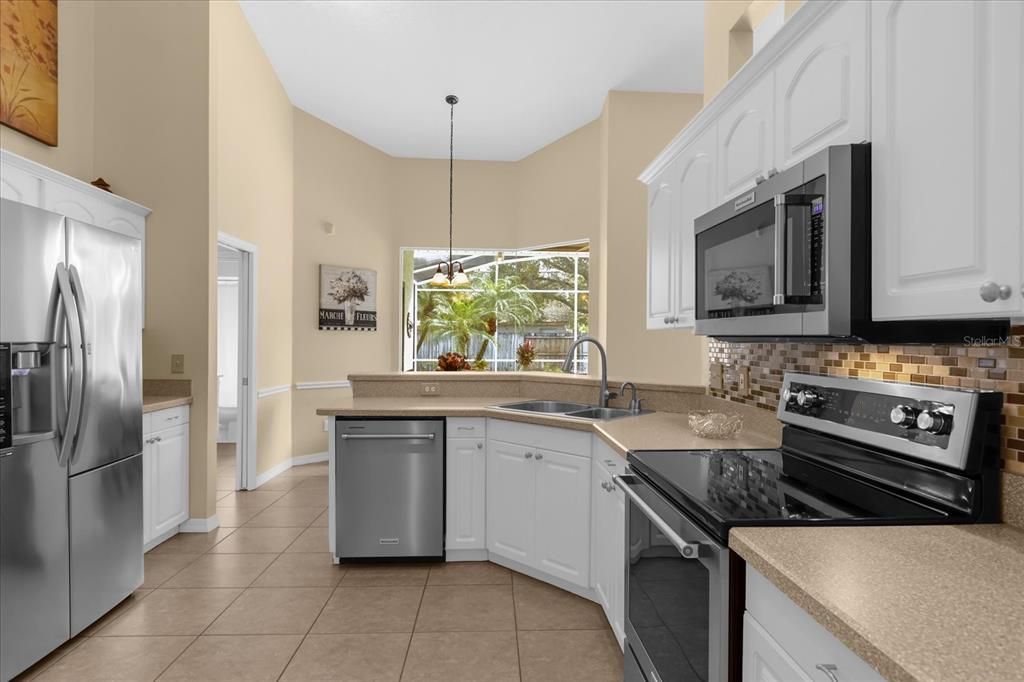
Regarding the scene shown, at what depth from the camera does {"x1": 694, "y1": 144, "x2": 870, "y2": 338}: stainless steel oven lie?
1274 millimetres

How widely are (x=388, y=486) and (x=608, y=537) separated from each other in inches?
52.7

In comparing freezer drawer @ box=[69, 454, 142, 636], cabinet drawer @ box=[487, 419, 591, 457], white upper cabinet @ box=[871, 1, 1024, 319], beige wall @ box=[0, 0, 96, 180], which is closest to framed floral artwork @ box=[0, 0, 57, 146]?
beige wall @ box=[0, 0, 96, 180]

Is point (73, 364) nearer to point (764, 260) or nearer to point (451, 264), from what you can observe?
point (764, 260)

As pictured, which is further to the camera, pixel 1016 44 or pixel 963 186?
pixel 963 186

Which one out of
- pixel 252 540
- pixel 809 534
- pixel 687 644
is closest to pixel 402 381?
pixel 252 540

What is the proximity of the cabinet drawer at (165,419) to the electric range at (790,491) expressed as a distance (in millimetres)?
2860

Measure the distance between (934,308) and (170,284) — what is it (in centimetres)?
408

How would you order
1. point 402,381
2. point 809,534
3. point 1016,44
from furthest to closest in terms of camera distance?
point 402,381
point 809,534
point 1016,44

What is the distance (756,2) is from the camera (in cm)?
264

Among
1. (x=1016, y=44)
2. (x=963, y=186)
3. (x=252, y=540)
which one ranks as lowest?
(x=252, y=540)

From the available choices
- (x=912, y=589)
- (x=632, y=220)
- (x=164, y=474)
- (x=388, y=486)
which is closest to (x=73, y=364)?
(x=164, y=474)

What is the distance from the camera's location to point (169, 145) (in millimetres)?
3744

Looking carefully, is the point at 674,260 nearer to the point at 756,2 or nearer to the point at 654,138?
the point at 756,2

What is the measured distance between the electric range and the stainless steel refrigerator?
215 centimetres
